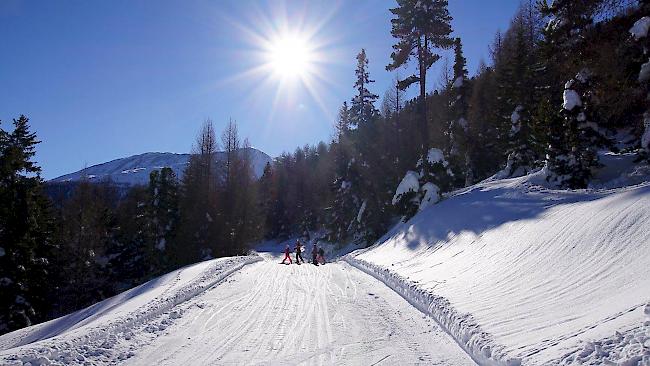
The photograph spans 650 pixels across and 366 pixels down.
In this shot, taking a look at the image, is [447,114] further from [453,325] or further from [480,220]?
[453,325]

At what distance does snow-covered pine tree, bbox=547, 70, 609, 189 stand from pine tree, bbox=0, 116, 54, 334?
2837 cm

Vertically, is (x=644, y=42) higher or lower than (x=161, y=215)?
higher

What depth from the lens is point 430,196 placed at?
26.0 m

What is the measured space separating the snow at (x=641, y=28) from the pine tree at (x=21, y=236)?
30.3 m

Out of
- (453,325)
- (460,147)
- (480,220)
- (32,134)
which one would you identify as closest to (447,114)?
(460,147)

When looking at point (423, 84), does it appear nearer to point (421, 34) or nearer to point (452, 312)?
point (421, 34)

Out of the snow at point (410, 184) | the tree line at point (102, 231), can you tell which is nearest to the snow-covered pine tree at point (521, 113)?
the snow at point (410, 184)

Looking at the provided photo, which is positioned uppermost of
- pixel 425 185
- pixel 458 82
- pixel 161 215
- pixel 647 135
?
pixel 458 82

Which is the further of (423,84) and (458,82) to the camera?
(458,82)

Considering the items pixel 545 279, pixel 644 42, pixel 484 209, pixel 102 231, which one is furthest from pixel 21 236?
pixel 644 42

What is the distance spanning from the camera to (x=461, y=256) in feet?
47.5

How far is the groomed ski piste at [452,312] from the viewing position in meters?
5.98

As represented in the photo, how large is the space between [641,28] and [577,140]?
6.36 metres

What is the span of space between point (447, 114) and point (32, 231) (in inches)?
1297
